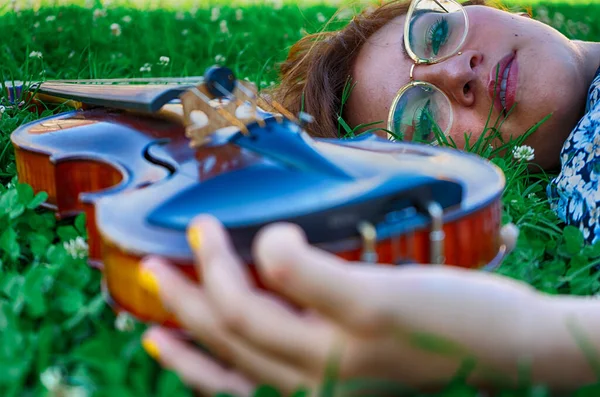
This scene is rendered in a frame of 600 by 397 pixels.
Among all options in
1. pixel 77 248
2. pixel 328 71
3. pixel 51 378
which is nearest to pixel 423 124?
pixel 328 71

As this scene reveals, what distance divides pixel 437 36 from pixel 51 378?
57.7 inches

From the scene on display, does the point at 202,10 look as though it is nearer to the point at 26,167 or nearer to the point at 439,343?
the point at 26,167

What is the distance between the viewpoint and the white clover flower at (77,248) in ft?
3.74

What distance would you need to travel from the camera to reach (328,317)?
0.65 meters

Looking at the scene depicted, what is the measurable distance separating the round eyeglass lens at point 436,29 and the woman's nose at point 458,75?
0.12 ft

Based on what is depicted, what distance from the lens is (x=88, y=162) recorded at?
119 centimetres

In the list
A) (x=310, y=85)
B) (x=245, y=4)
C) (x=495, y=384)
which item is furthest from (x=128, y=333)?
(x=245, y=4)

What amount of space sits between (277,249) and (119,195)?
35 centimetres

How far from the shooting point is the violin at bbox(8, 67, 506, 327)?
2.58ft

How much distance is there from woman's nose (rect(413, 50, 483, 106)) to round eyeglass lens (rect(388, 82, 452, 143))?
0.02 meters

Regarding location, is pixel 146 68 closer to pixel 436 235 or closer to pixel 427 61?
pixel 427 61

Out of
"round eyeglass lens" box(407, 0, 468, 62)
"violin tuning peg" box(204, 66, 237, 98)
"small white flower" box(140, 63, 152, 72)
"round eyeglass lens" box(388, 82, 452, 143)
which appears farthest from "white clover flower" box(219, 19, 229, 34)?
"violin tuning peg" box(204, 66, 237, 98)

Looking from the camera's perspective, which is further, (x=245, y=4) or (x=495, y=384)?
(x=245, y=4)

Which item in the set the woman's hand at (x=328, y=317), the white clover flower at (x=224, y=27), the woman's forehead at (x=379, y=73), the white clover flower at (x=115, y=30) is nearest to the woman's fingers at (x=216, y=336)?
the woman's hand at (x=328, y=317)
